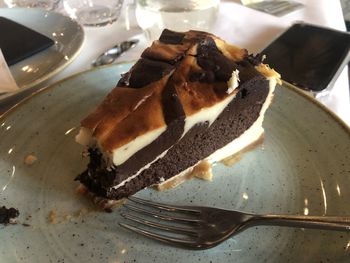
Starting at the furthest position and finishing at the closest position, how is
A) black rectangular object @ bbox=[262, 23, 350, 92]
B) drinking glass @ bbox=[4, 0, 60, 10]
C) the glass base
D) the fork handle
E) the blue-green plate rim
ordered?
drinking glass @ bbox=[4, 0, 60, 10] < the glass base < black rectangular object @ bbox=[262, 23, 350, 92] < the blue-green plate rim < the fork handle

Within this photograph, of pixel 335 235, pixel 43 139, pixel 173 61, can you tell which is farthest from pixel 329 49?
pixel 43 139

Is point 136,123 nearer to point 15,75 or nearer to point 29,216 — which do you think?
point 29,216

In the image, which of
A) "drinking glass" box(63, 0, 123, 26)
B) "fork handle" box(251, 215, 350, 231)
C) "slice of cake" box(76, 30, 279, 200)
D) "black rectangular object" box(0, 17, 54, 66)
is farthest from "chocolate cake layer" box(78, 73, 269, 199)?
"drinking glass" box(63, 0, 123, 26)

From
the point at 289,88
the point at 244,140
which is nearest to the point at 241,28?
the point at 289,88

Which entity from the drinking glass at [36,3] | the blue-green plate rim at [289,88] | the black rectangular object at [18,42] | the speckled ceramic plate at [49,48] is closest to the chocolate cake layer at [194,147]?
the blue-green plate rim at [289,88]

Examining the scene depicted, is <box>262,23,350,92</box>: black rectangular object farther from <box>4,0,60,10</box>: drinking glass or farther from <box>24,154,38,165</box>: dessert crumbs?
<box>4,0,60,10</box>: drinking glass

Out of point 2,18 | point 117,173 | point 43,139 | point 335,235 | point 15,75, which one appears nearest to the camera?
point 335,235
